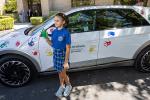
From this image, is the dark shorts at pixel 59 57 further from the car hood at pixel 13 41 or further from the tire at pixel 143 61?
the tire at pixel 143 61

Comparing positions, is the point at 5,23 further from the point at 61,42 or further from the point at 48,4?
the point at 61,42

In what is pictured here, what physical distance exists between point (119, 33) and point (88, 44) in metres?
0.71

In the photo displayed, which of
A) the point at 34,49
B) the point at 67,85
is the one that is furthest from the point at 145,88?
the point at 34,49

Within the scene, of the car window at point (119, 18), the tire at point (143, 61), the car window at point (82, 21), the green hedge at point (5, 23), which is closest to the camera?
the car window at point (82, 21)

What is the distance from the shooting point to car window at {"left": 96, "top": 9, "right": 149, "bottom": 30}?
445 centimetres

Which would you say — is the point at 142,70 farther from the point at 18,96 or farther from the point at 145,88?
the point at 18,96

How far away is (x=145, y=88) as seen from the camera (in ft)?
14.1

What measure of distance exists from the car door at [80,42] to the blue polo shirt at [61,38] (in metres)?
0.54

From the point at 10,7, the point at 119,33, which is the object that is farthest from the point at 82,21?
the point at 10,7

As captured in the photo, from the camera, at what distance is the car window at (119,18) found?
4449mm

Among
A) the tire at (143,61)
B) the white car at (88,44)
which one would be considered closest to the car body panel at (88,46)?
the white car at (88,44)

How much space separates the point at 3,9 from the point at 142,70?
52.4 ft

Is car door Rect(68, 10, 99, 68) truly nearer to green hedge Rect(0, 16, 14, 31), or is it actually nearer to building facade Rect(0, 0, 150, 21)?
green hedge Rect(0, 16, 14, 31)

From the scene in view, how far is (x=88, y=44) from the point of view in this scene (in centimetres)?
427
